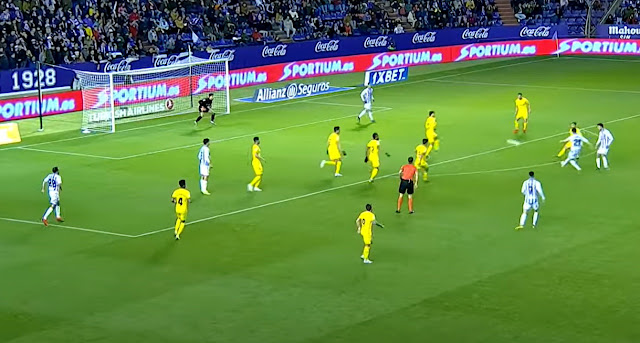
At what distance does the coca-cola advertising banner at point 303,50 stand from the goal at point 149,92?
187 centimetres

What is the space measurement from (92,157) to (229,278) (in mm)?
17363

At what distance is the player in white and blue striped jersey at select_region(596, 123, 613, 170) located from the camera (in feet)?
126

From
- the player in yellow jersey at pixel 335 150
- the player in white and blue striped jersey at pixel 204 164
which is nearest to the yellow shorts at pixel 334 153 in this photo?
the player in yellow jersey at pixel 335 150

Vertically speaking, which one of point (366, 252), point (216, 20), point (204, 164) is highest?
point (216, 20)

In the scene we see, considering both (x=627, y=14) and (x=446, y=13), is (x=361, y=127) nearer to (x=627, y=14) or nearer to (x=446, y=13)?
(x=446, y=13)

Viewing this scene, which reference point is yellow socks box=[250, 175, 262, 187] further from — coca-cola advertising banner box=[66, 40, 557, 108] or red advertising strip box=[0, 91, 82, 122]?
red advertising strip box=[0, 91, 82, 122]

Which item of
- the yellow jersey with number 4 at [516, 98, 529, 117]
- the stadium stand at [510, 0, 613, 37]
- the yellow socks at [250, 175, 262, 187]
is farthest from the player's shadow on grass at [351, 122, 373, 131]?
the stadium stand at [510, 0, 613, 37]

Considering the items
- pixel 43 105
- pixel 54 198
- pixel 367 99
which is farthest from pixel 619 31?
pixel 54 198

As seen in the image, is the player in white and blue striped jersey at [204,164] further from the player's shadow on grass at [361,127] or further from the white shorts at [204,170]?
the player's shadow on grass at [361,127]

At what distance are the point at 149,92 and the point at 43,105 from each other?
5146 millimetres

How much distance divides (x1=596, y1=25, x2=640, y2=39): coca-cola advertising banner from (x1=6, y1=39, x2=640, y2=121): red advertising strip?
83 centimetres

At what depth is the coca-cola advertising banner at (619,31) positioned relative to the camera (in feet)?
255

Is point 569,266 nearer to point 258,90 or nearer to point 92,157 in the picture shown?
point 92,157

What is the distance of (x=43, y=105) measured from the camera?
168 feet
